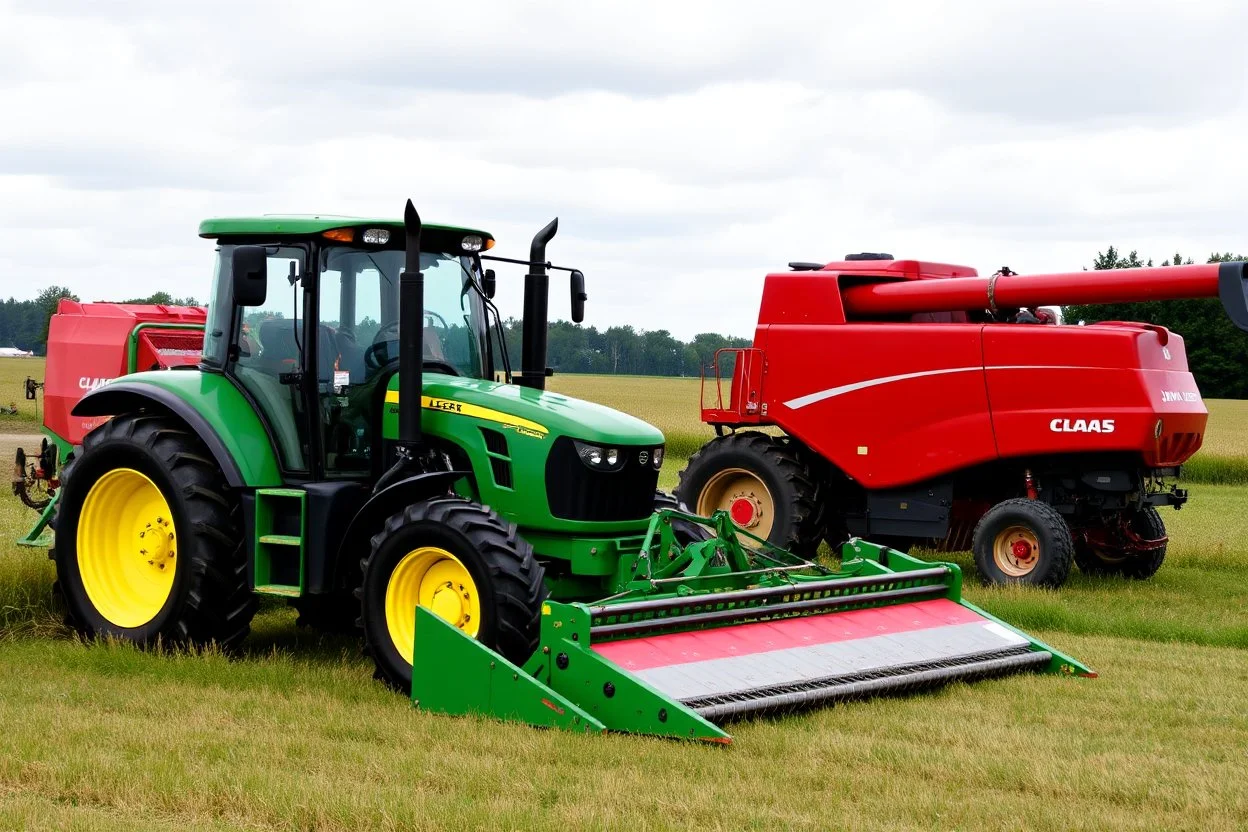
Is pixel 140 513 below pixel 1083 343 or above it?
below

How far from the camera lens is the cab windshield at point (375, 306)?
837 centimetres

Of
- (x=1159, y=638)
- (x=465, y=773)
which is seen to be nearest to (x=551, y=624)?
(x=465, y=773)

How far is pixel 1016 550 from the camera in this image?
12602 millimetres

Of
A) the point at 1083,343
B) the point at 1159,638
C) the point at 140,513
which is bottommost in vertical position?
the point at 1159,638

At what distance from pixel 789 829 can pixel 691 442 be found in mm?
25867

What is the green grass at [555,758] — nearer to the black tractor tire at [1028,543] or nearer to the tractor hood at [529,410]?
the tractor hood at [529,410]

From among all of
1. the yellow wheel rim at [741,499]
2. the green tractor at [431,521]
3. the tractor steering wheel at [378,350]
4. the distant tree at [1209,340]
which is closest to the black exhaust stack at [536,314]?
the green tractor at [431,521]

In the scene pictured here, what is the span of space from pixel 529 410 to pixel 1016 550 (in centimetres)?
602

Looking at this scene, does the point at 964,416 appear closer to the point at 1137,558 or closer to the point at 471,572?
the point at 1137,558

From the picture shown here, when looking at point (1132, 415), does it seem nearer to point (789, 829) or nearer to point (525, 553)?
point (525, 553)

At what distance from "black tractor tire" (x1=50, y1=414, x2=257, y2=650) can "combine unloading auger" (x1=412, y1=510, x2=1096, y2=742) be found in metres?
1.64

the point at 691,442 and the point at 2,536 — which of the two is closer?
the point at 2,536

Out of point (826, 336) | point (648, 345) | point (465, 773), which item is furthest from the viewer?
point (648, 345)

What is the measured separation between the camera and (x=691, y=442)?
31125 millimetres
